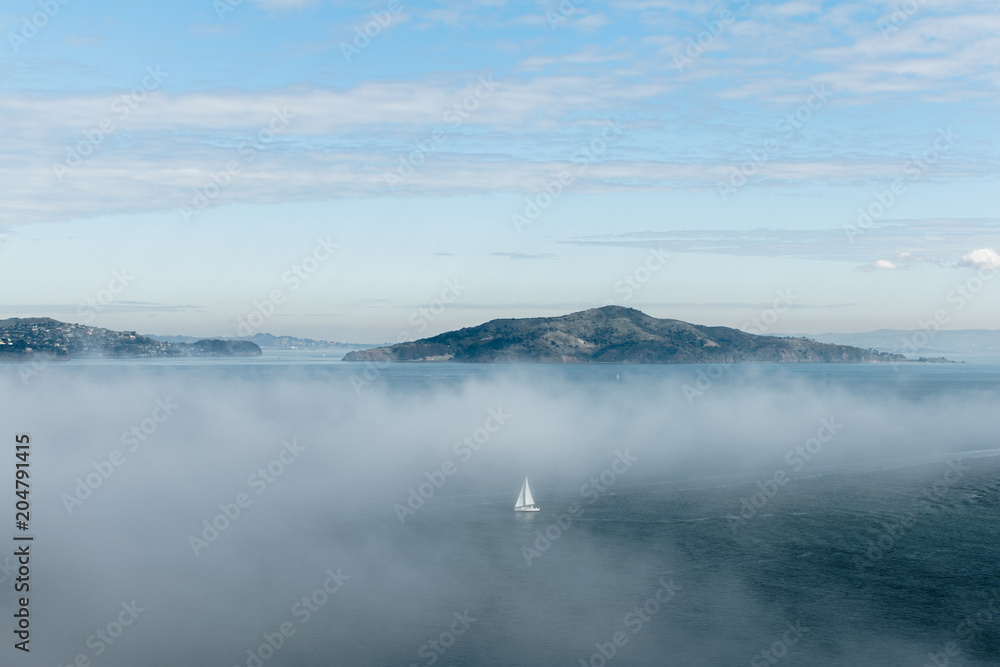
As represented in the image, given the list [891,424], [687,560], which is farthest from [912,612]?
[891,424]
